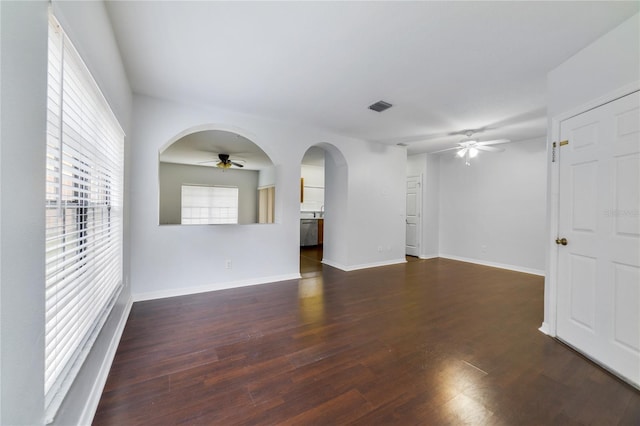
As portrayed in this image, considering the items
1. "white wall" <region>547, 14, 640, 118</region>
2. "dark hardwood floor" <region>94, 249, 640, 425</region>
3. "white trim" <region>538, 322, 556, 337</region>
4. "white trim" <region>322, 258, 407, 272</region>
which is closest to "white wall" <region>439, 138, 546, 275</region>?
"white trim" <region>322, 258, 407, 272</region>

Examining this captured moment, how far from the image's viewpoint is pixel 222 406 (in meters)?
1.56

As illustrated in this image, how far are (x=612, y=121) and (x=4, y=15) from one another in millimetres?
3404

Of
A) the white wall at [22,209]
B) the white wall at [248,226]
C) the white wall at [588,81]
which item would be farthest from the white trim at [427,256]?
the white wall at [22,209]

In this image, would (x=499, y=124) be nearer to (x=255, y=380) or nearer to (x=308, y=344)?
(x=308, y=344)

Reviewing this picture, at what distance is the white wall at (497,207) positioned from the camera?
488 cm

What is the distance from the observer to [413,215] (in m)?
6.64

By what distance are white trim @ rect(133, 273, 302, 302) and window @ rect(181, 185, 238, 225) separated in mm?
5409

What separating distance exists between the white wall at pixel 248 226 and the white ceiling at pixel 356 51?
0.35 meters

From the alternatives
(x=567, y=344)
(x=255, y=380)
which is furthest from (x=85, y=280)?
(x=567, y=344)

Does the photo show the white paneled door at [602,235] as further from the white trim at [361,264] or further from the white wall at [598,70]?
the white trim at [361,264]

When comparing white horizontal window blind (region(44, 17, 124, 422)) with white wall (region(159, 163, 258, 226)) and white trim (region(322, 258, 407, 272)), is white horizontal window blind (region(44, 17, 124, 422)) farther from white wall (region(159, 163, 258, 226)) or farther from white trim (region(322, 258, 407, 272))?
white wall (region(159, 163, 258, 226))

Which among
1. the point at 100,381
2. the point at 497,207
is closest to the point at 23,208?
the point at 100,381

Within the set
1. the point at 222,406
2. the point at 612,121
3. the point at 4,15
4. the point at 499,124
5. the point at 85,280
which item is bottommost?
the point at 222,406

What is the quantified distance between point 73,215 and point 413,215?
647 cm
